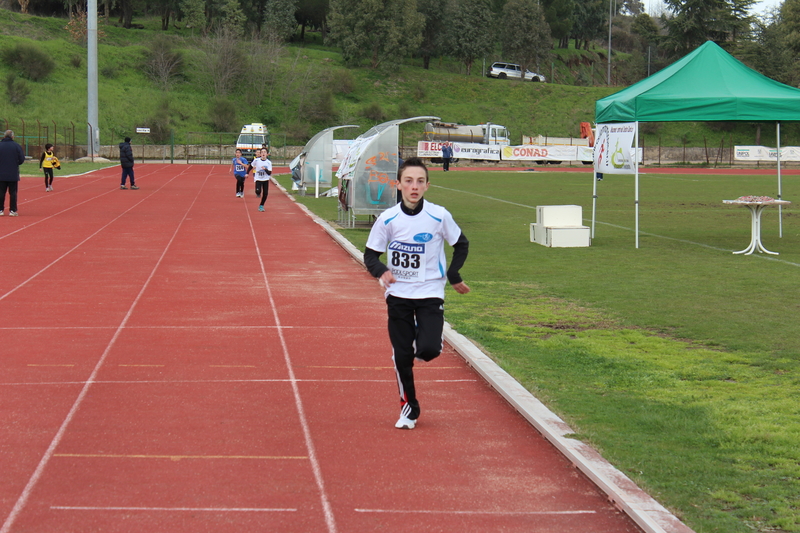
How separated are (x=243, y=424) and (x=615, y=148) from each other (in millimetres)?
12357

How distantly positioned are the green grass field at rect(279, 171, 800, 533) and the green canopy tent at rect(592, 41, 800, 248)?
2.46 meters

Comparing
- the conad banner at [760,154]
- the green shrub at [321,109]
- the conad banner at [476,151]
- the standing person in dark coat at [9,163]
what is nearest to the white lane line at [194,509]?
the standing person in dark coat at [9,163]

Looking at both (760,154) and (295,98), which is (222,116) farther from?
(760,154)

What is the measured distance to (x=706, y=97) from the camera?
15484mm

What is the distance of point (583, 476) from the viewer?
512cm

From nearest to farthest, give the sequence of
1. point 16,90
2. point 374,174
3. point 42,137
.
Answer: point 374,174 < point 42,137 < point 16,90

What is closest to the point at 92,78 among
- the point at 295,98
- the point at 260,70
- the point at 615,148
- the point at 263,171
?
the point at 295,98

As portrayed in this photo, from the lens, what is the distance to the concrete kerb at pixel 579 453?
4367 mm

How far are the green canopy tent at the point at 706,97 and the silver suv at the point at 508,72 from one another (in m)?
82.9

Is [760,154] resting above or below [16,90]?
below

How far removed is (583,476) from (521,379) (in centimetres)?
209

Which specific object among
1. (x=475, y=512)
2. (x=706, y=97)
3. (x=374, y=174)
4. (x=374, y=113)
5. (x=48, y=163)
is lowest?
(x=475, y=512)

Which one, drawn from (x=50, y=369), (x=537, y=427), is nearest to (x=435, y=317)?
(x=537, y=427)

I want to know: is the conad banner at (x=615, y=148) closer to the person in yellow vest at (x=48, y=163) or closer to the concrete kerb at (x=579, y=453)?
the concrete kerb at (x=579, y=453)
